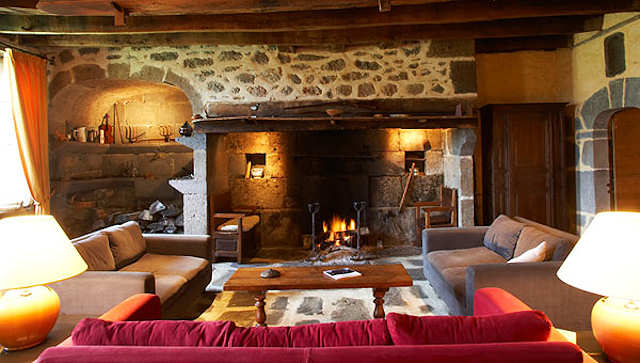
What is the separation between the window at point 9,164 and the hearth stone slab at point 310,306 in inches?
145

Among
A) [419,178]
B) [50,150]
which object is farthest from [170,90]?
[419,178]

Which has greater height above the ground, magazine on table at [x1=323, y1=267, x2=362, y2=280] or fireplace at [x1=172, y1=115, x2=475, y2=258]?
fireplace at [x1=172, y1=115, x2=475, y2=258]

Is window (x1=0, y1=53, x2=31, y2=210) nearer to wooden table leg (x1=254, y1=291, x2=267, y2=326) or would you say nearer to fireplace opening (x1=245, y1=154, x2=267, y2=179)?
fireplace opening (x1=245, y1=154, x2=267, y2=179)

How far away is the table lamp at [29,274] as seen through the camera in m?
1.69

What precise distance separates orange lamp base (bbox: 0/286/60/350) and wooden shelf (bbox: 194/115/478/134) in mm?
3373

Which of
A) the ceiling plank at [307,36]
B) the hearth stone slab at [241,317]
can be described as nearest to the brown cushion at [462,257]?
the hearth stone slab at [241,317]

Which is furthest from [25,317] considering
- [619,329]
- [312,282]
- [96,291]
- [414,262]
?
[414,262]

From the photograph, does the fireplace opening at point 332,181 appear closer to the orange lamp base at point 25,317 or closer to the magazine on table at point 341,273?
the magazine on table at point 341,273

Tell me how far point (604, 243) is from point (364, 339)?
1035mm

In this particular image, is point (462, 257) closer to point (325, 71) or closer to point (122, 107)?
point (325, 71)

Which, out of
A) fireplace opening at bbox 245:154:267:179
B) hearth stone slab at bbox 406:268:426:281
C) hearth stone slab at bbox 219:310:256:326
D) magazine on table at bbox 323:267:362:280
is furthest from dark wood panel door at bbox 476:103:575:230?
hearth stone slab at bbox 219:310:256:326

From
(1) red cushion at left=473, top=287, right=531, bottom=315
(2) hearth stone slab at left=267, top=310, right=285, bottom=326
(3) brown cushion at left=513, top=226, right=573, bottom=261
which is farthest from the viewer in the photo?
(2) hearth stone slab at left=267, top=310, right=285, bottom=326

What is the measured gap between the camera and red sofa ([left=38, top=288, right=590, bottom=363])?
4.11 feet

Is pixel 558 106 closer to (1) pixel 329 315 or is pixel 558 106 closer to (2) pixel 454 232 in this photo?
(2) pixel 454 232
